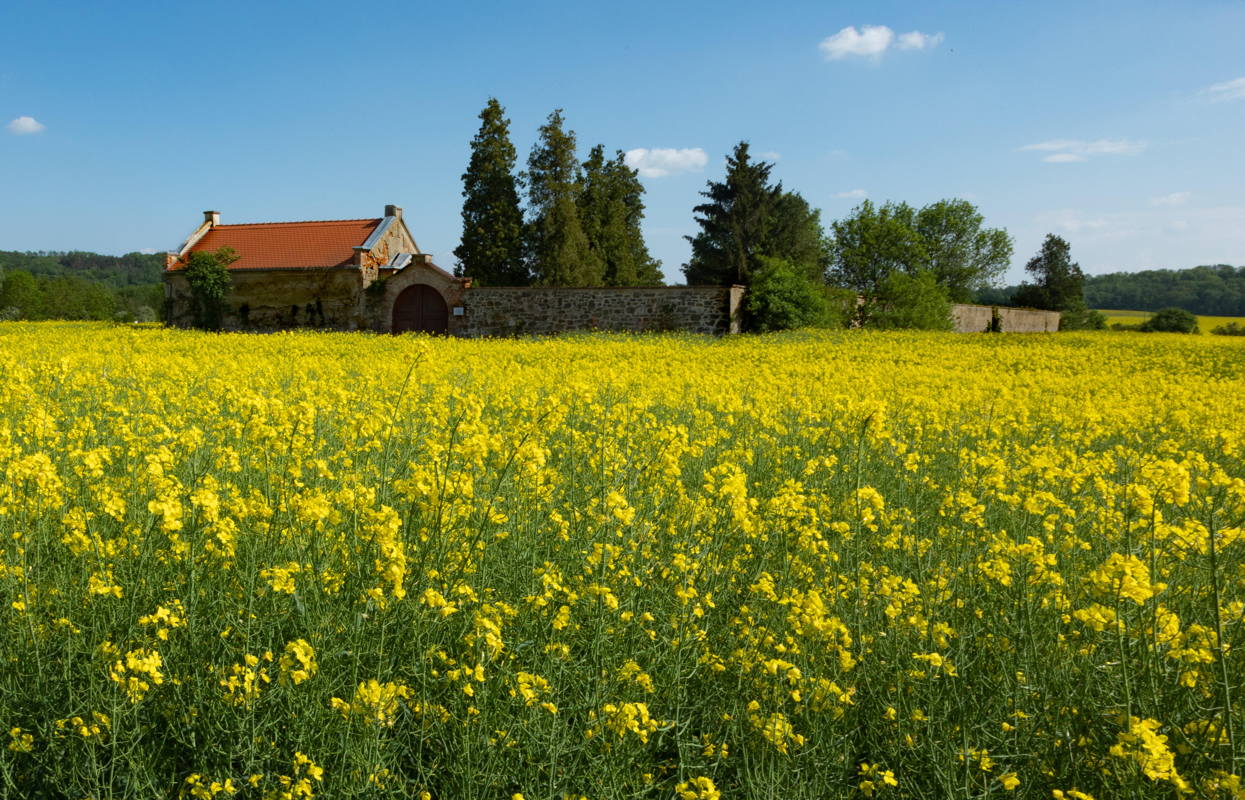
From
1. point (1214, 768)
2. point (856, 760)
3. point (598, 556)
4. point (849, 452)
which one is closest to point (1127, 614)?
point (1214, 768)

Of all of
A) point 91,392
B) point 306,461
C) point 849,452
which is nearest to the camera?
point 306,461

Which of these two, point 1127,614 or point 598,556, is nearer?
point 1127,614

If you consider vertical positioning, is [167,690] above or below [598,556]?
below

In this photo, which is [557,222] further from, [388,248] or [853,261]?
[853,261]

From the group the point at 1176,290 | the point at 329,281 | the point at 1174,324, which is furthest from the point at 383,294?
the point at 1176,290

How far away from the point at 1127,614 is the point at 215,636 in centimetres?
318

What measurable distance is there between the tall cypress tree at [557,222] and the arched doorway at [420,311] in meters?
6.89

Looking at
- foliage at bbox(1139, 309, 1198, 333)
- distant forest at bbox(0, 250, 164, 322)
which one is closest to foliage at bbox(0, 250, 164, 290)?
distant forest at bbox(0, 250, 164, 322)

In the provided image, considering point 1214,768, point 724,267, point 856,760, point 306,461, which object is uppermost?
point 724,267

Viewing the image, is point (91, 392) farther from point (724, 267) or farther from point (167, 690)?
point (724, 267)

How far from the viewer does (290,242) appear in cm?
3206

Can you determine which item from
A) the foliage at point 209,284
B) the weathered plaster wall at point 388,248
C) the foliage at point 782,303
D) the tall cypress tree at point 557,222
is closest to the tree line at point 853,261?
the foliage at point 782,303

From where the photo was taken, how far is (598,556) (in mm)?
3125

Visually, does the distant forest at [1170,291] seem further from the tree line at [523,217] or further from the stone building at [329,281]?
the stone building at [329,281]
